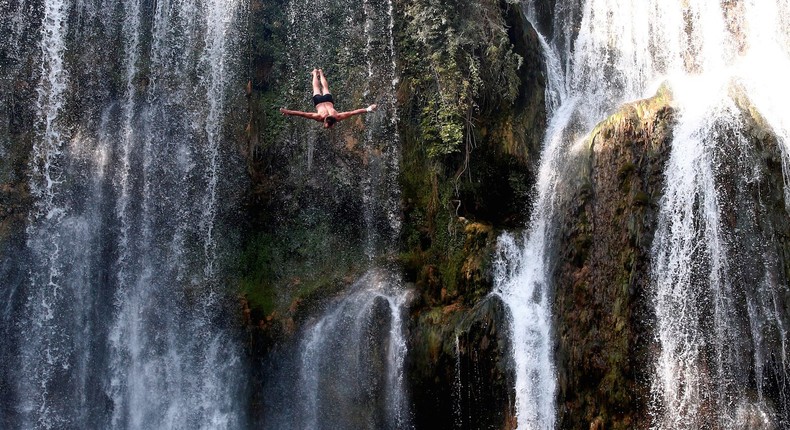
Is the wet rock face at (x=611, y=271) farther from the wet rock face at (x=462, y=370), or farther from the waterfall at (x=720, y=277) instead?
the wet rock face at (x=462, y=370)

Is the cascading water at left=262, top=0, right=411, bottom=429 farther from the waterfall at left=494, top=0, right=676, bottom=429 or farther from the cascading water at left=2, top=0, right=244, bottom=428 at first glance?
the waterfall at left=494, top=0, right=676, bottom=429

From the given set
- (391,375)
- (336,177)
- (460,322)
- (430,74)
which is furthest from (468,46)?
(391,375)

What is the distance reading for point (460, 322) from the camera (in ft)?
35.9

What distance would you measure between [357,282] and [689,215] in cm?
546

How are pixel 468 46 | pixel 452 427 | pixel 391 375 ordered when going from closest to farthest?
pixel 452 427 → pixel 391 375 → pixel 468 46

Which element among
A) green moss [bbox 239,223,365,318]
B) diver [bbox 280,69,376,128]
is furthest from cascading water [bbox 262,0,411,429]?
diver [bbox 280,69,376,128]

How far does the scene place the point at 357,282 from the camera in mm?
12469

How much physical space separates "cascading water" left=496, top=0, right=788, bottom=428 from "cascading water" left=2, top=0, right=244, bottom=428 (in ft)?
17.3

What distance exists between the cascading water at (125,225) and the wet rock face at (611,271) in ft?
18.6

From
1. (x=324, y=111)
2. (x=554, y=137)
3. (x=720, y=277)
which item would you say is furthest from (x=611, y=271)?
(x=324, y=111)

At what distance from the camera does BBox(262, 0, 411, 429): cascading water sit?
11727mm

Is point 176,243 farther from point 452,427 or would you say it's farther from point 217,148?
point 452,427

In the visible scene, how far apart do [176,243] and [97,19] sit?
4353mm

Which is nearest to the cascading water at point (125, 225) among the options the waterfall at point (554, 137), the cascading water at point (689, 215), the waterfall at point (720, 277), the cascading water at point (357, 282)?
the cascading water at point (357, 282)
